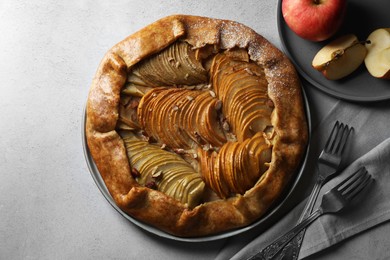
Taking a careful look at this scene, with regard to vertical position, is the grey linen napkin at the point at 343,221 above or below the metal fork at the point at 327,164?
below

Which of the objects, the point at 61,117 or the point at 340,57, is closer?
the point at 340,57

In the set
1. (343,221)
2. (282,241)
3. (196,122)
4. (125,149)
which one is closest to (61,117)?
(125,149)

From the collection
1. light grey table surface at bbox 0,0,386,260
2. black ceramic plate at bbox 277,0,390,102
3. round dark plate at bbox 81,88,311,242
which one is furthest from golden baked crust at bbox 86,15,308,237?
light grey table surface at bbox 0,0,386,260

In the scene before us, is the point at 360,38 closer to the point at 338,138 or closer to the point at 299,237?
the point at 338,138

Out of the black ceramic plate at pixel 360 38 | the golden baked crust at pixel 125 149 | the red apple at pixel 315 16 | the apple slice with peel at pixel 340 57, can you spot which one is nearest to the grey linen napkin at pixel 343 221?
the golden baked crust at pixel 125 149

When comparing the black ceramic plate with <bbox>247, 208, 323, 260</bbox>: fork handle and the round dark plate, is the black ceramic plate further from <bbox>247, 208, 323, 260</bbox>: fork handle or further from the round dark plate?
<bbox>247, 208, 323, 260</bbox>: fork handle

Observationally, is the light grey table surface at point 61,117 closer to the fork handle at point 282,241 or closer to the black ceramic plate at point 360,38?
the black ceramic plate at point 360,38
